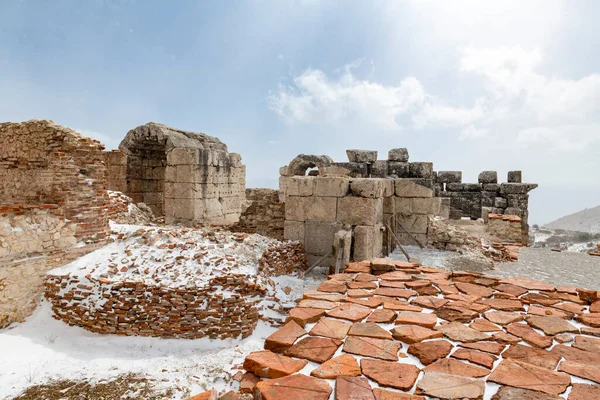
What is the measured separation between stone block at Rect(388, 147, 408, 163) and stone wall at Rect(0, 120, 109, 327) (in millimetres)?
8922

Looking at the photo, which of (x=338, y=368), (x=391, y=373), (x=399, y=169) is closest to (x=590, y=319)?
(x=391, y=373)

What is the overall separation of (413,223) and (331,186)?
124 inches

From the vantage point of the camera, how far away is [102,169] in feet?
24.1

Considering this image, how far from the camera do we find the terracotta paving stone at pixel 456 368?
1.97m

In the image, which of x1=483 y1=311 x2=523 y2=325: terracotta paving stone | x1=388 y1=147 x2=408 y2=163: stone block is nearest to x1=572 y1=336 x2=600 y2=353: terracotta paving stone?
x1=483 y1=311 x2=523 y2=325: terracotta paving stone

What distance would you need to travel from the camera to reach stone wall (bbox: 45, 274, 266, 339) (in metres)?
5.79

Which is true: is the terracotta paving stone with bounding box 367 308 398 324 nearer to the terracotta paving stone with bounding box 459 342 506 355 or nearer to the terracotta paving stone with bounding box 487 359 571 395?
the terracotta paving stone with bounding box 459 342 506 355

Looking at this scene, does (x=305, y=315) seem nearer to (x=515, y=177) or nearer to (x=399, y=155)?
(x=399, y=155)

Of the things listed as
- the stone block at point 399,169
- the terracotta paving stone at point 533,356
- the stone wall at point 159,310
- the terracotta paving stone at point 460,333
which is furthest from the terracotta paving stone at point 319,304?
the stone block at point 399,169

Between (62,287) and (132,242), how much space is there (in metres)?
1.34

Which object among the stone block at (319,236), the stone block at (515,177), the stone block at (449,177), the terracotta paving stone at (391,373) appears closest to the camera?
the terracotta paving stone at (391,373)

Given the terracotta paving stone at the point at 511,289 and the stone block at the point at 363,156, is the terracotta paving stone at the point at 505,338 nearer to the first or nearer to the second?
the terracotta paving stone at the point at 511,289

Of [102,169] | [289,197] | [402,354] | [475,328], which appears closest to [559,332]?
[475,328]

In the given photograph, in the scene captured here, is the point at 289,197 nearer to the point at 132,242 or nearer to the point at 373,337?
the point at 132,242
